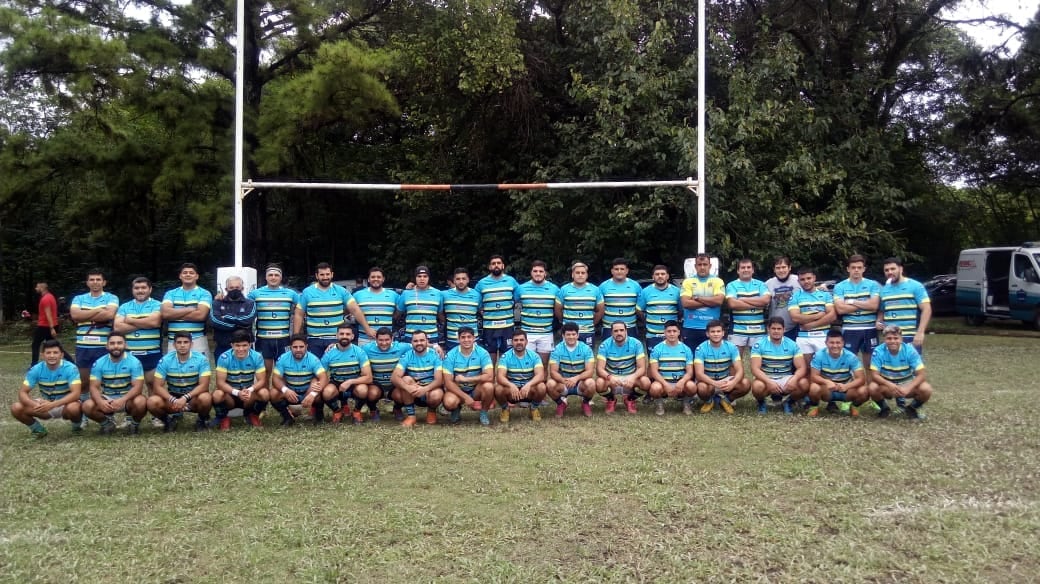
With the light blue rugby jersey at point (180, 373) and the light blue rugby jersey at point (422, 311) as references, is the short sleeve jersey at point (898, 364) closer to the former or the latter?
the light blue rugby jersey at point (422, 311)

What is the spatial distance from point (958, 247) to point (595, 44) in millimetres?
17350

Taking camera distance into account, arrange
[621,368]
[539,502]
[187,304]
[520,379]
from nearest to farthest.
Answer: [539,502] → [520,379] → [187,304] → [621,368]

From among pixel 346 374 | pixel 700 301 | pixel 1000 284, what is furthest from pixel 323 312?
pixel 1000 284

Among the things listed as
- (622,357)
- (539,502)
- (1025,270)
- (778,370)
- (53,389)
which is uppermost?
(1025,270)

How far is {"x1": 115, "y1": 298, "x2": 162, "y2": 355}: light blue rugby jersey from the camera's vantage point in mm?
6992

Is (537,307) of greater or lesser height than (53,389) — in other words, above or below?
above

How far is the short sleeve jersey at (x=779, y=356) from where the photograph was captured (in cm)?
710

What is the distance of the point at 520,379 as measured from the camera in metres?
6.98

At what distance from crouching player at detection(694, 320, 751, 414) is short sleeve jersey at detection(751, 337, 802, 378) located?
8.4 inches

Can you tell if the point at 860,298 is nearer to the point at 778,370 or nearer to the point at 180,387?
the point at 778,370

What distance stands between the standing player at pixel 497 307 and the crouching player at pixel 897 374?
11.0 feet

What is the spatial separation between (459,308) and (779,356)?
3.05 meters

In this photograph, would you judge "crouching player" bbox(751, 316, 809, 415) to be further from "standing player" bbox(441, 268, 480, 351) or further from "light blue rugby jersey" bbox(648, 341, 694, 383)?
"standing player" bbox(441, 268, 480, 351)

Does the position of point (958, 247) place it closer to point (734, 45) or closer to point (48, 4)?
point (734, 45)
